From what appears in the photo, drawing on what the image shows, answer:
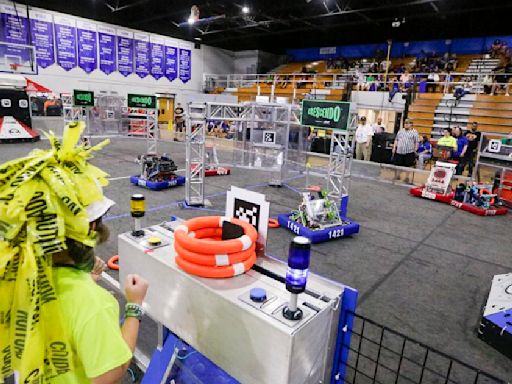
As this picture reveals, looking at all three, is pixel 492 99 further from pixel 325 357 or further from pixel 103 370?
pixel 103 370

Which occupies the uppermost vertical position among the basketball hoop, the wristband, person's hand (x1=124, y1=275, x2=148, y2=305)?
the basketball hoop

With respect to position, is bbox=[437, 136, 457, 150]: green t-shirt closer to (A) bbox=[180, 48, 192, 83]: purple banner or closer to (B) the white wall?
(B) the white wall

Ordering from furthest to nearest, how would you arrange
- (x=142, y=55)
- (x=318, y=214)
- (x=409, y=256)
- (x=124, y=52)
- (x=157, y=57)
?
(x=157, y=57), (x=142, y=55), (x=124, y=52), (x=318, y=214), (x=409, y=256)

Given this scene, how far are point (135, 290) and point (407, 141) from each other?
12027 mm

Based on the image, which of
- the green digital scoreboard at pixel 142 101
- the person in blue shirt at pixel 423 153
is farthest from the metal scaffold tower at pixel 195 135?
the person in blue shirt at pixel 423 153

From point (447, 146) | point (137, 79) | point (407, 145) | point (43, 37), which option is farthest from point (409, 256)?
point (137, 79)

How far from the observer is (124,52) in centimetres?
2208

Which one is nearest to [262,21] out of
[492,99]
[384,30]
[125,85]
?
[384,30]

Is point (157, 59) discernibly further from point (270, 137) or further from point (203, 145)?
point (203, 145)

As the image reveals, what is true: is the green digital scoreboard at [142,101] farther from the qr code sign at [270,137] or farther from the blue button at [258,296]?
the blue button at [258,296]

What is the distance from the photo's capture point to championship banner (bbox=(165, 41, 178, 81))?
24438 mm

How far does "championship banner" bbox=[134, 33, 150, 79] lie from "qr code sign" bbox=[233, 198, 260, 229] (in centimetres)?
2332

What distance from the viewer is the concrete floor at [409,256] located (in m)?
3.78

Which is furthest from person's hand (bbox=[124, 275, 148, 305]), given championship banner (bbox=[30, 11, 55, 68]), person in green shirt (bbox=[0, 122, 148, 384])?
championship banner (bbox=[30, 11, 55, 68])
